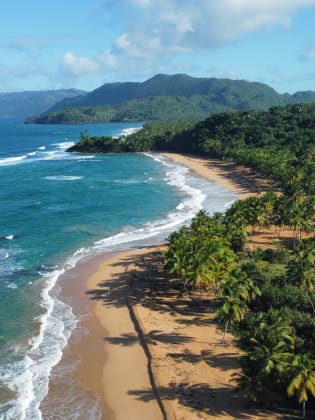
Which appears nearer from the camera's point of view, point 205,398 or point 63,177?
point 205,398

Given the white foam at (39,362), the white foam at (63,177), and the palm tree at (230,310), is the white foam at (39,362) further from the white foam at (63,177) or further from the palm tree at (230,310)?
the white foam at (63,177)

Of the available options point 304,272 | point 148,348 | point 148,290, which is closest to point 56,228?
point 148,290

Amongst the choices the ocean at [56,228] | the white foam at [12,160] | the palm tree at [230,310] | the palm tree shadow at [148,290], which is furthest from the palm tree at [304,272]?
the white foam at [12,160]

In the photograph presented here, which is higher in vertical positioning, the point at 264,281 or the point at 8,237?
the point at 264,281

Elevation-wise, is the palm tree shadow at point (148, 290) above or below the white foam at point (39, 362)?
above

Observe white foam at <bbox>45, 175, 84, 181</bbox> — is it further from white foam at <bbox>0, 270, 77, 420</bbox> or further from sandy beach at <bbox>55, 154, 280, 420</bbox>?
white foam at <bbox>0, 270, 77, 420</bbox>

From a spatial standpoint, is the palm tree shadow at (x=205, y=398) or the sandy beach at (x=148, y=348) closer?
the palm tree shadow at (x=205, y=398)

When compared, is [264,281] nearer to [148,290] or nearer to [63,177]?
[148,290]
